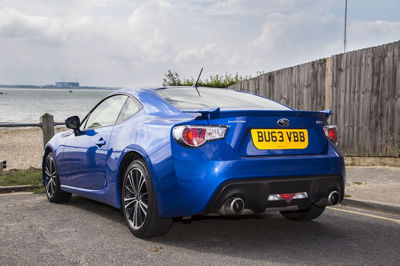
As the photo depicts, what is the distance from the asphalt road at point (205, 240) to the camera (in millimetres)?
4352

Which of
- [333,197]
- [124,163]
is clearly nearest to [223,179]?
[333,197]

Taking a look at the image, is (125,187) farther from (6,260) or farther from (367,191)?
(367,191)

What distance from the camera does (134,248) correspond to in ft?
15.3

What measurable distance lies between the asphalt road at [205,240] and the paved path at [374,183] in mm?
644

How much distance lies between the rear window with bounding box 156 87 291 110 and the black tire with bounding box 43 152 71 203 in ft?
7.87

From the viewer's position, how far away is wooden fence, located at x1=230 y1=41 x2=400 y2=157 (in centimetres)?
1014

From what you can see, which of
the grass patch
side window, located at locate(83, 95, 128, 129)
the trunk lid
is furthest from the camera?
the grass patch

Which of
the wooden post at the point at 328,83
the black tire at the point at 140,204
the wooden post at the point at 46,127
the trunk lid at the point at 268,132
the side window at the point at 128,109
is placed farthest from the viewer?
the wooden post at the point at 328,83

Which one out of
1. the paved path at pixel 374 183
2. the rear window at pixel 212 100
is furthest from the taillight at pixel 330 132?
the paved path at pixel 374 183

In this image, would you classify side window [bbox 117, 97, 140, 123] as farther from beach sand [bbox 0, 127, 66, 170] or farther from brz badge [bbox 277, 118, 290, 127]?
beach sand [bbox 0, 127, 66, 170]

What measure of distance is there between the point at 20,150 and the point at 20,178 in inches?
547

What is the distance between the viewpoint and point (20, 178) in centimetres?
906

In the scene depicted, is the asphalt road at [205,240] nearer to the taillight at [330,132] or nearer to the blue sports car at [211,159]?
the blue sports car at [211,159]

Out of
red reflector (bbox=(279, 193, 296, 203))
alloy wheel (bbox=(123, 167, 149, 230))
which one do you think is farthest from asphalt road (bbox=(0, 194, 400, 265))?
red reflector (bbox=(279, 193, 296, 203))
